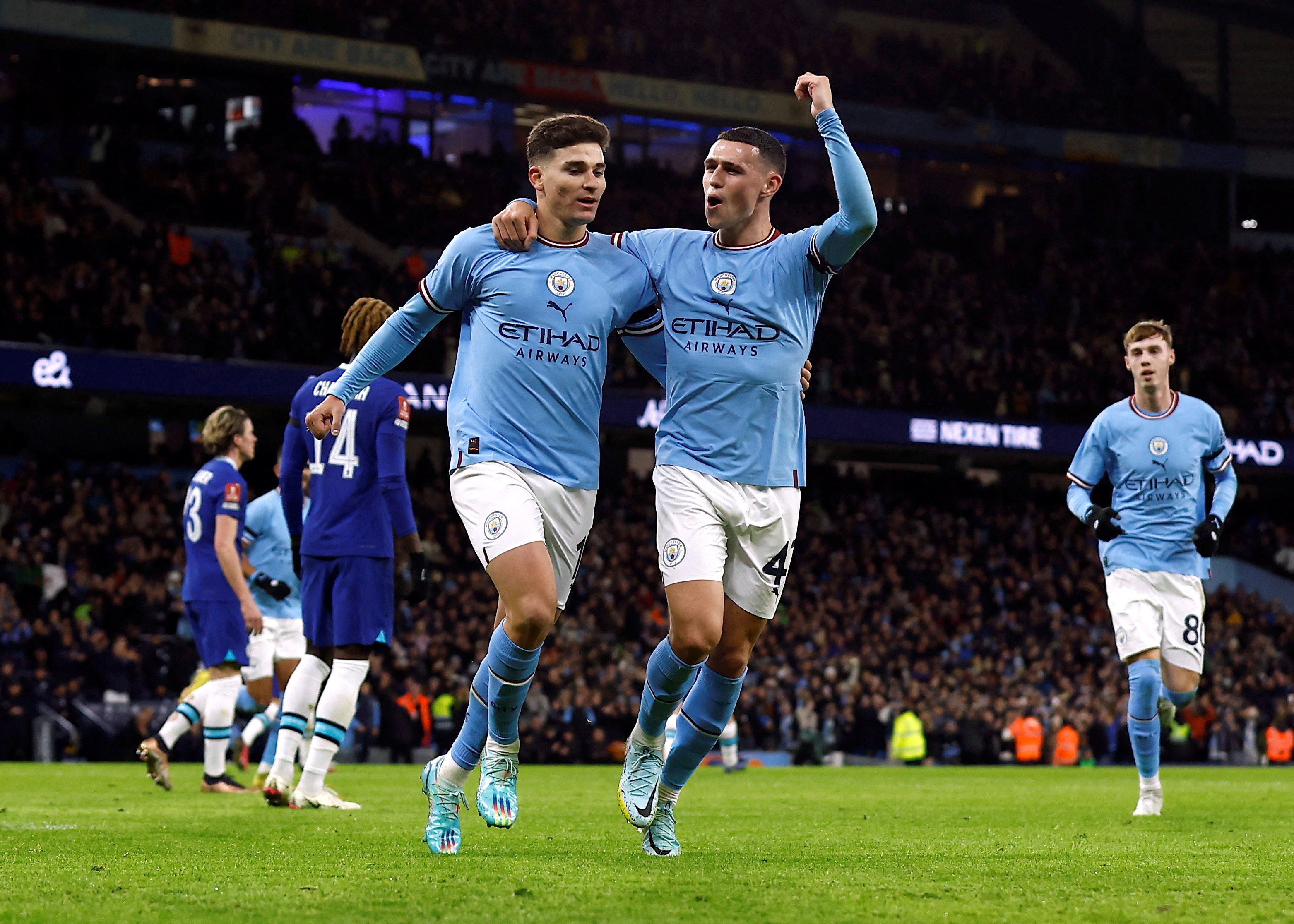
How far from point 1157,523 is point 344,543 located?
192 inches

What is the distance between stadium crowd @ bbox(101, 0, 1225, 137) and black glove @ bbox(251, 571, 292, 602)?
2055cm

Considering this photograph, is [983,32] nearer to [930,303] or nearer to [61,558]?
[930,303]

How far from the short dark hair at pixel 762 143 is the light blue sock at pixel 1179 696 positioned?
15.8 ft

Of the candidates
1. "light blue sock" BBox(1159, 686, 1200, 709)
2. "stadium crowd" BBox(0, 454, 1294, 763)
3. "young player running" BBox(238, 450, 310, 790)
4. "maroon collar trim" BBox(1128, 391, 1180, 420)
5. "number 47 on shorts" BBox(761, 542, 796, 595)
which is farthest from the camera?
"stadium crowd" BBox(0, 454, 1294, 763)

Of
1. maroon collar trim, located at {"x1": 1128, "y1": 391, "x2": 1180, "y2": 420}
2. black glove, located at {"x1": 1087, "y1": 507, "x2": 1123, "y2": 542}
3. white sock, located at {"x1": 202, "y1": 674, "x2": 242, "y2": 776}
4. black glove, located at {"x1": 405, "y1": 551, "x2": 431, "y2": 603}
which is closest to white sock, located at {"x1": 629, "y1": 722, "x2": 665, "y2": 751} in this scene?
black glove, located at {"x1": 405, "y1": 551, "x2": 431, "y2": 603}

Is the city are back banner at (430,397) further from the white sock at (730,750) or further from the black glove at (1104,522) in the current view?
→ the black glove at (1104,522)

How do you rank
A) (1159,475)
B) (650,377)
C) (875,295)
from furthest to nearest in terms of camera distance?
1. (875,295)
2. (650,377)
3. (1159,475)

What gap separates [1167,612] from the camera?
9.38m

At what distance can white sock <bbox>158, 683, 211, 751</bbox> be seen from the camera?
35.9ft

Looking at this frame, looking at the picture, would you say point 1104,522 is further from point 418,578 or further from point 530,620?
point 530,620

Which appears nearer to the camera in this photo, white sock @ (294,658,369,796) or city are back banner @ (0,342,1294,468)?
white sock @ (294,658,369,796)

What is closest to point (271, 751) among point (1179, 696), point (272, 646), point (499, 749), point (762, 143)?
point (272, 646)

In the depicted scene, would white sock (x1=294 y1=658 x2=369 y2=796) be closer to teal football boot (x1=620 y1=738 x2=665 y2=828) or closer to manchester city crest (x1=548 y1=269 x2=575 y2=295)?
teal football boot (x1=620 y1=738 x2=665 y2=828)

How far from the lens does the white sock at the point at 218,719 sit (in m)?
10.7
